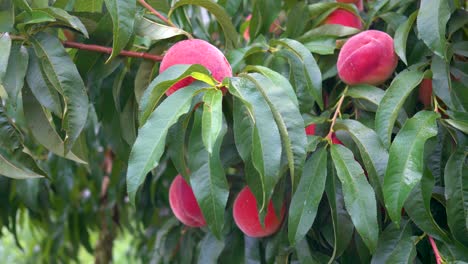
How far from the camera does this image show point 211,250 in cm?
110

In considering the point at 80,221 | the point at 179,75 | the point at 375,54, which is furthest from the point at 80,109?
the point at 80,221

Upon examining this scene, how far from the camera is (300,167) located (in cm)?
78

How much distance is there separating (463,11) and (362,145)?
0.32 meters

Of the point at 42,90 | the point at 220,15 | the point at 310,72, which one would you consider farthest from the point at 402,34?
the point at 42,90

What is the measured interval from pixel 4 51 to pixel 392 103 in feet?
1.69

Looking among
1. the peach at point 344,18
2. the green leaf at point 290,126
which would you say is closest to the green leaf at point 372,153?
the green leaf at point 290,126

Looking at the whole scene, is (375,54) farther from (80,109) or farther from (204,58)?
(80,109)

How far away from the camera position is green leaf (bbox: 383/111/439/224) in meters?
0.80

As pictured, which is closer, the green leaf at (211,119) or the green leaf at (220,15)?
the green leaf at (211,119)

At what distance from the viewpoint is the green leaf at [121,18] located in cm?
86

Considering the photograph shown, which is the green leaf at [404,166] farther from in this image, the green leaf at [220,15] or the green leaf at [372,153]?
the green leaf at [220,15]

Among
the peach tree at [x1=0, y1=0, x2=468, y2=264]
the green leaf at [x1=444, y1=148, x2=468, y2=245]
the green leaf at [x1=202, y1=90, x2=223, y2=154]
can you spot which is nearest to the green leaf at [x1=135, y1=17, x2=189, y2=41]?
the peach tree at [x1=0, y1=0, x2=468, y2=264]

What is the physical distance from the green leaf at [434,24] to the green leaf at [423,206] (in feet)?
0.62

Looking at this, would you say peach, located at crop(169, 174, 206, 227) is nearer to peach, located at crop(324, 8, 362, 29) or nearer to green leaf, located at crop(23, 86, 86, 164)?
green leaf, located at crop(23, 86, 86, 164)
